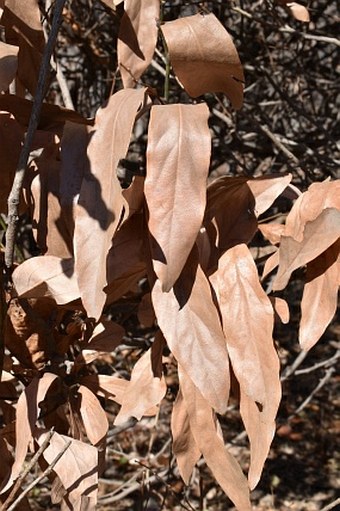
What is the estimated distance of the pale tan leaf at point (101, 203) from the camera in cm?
85

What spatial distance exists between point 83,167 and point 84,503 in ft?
1.33

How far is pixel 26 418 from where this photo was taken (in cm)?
102

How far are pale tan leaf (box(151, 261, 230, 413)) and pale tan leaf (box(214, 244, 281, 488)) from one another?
0.08 feet

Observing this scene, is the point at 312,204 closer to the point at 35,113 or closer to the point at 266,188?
the point at 266,188

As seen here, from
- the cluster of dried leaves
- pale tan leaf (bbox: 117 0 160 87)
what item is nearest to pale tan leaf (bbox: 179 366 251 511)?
the cluster of dried leaves

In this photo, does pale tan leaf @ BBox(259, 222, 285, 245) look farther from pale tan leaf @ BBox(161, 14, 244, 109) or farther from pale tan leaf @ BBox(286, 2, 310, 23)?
pale tan leaf @ BBox(286, 2, 310, 23)

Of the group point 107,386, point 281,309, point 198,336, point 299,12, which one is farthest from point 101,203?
point 299,12

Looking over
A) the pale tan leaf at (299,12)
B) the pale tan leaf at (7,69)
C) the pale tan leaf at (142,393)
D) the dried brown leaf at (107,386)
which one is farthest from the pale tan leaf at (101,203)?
the pale tan leaf at (299,12)

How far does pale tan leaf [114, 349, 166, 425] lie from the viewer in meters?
1.01

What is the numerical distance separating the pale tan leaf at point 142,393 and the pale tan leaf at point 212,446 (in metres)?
0.08

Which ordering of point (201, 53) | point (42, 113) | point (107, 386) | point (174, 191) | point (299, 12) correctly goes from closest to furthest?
point (174, 191) < point (201, 53) < point (42, 113) < point (107, 386) < point (299, 12)

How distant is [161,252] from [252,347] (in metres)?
0.15

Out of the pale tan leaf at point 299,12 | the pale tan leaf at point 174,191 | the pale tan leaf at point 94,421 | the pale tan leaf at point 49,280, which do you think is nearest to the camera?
the pale tan leaf at point 174,191

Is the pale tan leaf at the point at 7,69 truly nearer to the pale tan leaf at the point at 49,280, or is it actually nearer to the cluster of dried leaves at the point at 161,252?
the cluster of dried leaves at the point at 161,252
